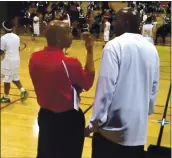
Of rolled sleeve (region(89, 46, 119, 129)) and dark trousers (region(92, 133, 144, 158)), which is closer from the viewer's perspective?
rolled sleeve (region(89, 46, 119, 129))

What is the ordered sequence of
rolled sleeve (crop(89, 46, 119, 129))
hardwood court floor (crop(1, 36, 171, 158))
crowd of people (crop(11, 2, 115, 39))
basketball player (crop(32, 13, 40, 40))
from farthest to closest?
crowd of people (crop(11, 2, 115, 39)), basketball player (crop(32, 13, 40, 40)), hardwood court floor (crop(1, 36, 171, 158)), rolled sleeve (crop(89, 46, 119, 129))

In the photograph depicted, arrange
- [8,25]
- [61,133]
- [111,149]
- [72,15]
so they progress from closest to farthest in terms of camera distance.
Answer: [111,149] → [61,133] → [8,25] → [72,15]

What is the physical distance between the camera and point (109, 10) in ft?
57.3

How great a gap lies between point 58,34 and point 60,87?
41 cm

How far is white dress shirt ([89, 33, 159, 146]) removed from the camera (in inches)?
91.5

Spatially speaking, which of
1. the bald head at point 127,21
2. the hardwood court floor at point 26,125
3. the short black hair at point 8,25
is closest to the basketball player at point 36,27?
the hardwood court floor at point 26,125

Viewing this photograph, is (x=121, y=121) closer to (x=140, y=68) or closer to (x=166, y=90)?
(x=140, y=68)

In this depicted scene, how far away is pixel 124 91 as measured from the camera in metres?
2.36

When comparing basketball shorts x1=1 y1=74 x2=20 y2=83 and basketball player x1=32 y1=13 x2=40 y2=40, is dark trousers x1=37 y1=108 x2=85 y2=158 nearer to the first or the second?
basketball shorts x1=1 y1=74 x2=20 y2=83

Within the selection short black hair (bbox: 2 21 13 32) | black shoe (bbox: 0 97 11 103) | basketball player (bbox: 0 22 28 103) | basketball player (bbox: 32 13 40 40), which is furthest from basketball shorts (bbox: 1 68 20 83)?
basketball player (bbox: 32 13 40 40)

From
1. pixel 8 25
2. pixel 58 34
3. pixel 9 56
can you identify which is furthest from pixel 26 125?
pixel 58 34

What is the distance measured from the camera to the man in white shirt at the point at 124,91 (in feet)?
7.64

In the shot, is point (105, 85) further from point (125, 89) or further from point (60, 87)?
point (60, 87)

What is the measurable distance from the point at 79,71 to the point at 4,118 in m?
3.26
